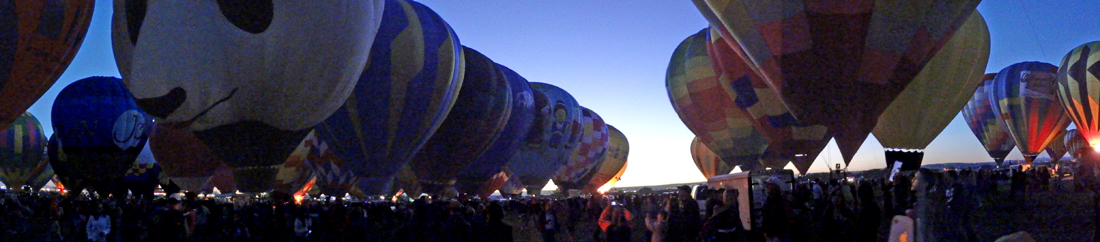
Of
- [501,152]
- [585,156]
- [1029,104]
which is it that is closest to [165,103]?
[501,152]

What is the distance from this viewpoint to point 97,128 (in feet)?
82.3

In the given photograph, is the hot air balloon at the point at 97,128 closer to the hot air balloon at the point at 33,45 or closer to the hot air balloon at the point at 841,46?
the hot air balloon at the point at 33,45

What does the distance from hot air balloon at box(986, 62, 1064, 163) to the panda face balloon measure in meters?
29.5

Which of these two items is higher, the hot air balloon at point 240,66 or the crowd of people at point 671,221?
the hot air balloon at point 240,66

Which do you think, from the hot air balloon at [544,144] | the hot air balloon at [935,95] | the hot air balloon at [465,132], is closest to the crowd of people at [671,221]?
the hot air balloon at [935,95]

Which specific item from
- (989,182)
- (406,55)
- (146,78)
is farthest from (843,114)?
(146,78)

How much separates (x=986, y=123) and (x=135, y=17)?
36.6 metres

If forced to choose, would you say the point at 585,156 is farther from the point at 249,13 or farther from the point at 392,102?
the point at 249,13

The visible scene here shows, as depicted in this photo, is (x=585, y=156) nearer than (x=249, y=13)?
No

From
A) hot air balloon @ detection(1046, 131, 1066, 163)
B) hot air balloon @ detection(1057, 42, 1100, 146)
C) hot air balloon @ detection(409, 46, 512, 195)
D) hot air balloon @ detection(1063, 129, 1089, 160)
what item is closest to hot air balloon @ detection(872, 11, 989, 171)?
hot air balloon @ detection(1057, 42, 1100, 146)

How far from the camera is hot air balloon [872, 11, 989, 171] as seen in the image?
19.5 meters

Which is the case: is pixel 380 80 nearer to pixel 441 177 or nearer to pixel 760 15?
pixel 441 177

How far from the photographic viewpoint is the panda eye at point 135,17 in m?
11.5

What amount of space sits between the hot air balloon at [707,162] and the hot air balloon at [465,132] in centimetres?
1951
